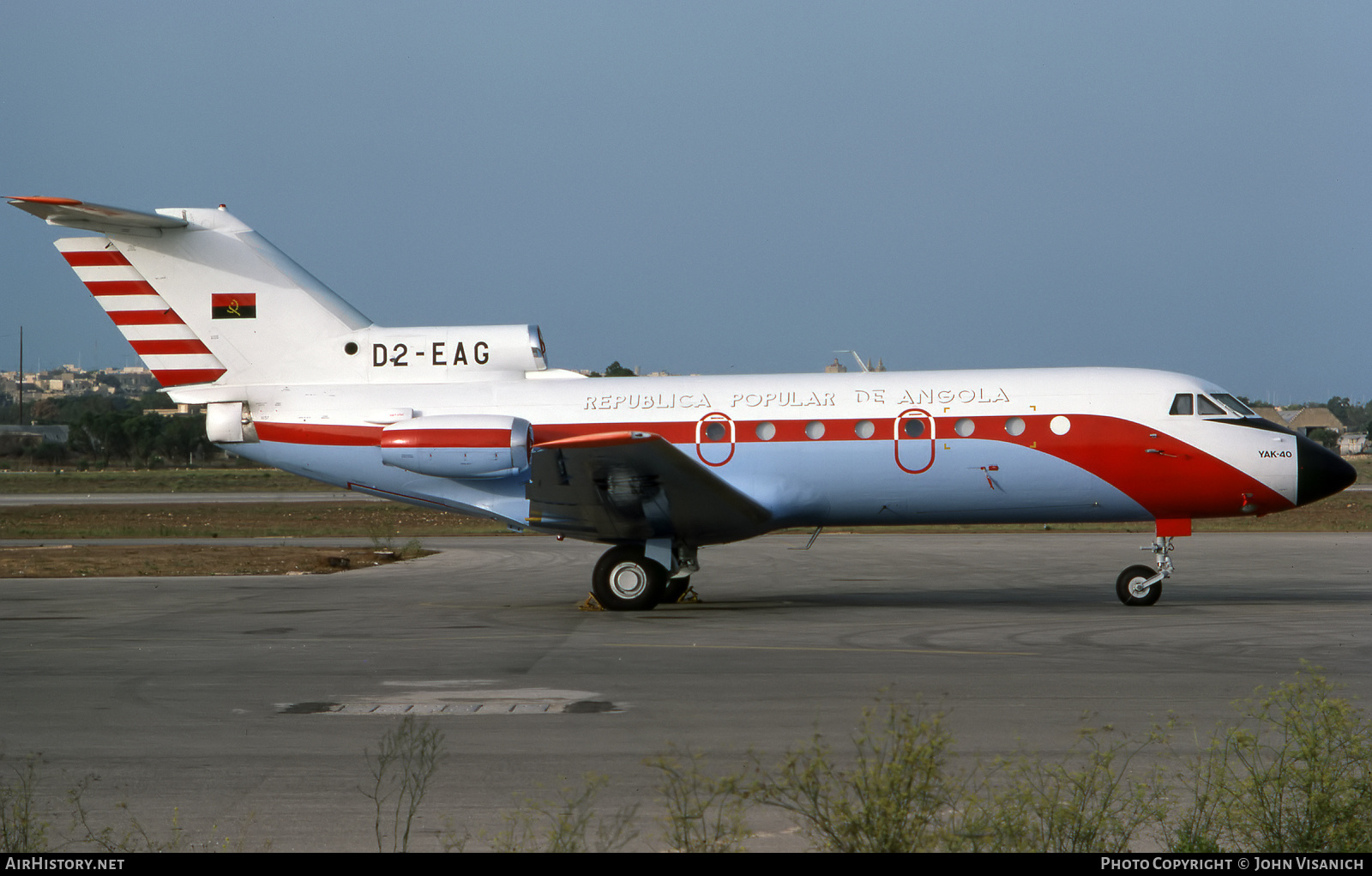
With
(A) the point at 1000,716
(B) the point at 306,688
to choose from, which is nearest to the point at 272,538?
(B) the point at 306,688

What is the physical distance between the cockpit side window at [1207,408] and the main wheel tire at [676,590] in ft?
23.9

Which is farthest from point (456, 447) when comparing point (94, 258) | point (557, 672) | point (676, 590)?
point (94, 258)

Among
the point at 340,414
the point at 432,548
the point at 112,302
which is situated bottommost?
the point at 432,548

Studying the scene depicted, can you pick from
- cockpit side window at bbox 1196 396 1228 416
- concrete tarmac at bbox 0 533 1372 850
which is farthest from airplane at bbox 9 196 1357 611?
concrete tarmac at bbox 0 533 1372 850

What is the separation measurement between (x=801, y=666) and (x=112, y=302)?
1140 centimetres

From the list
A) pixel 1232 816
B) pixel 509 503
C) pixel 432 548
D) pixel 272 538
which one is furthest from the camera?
pixel 272 538

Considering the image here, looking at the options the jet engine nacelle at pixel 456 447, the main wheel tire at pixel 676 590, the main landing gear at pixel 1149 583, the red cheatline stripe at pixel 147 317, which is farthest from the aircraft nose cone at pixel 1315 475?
the red cheatline stripe at pixel 147 317

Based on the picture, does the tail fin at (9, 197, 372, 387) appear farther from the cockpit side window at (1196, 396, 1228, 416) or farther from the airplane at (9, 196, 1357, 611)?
the cockpit side window at (1196, 396, 1228, 416)

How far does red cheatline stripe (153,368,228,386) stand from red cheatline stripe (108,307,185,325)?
2.19 feet

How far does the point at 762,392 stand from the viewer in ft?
53.5
